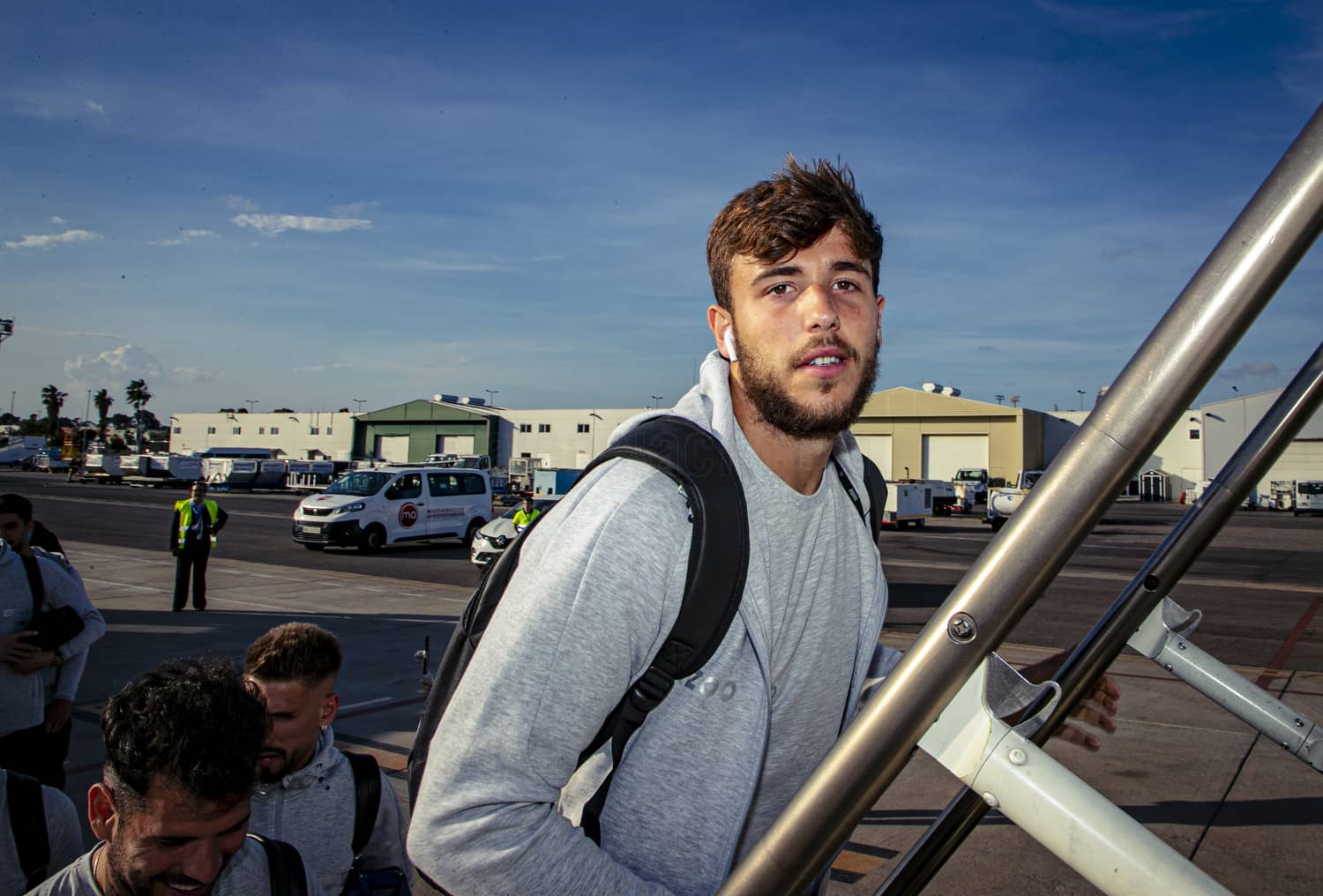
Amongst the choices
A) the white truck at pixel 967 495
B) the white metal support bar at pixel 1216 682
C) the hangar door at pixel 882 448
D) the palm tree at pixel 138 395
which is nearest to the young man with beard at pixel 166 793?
the white metal support bar at pixel 1216 682

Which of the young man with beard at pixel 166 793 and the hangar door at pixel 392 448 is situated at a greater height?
the young man with beard at pixel 166 793

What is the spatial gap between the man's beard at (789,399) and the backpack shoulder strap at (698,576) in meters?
0.24

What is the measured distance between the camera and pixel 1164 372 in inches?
30.0

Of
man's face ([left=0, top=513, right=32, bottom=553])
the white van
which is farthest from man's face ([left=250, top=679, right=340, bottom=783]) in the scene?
the white van

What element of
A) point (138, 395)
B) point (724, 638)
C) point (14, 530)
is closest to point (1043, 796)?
point (724, 638)

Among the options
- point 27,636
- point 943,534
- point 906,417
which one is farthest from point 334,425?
point 27,636

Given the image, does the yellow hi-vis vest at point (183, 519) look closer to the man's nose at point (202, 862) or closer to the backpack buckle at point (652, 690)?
the man's nose at point (202, 862)

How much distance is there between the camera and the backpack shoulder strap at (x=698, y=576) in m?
1.19

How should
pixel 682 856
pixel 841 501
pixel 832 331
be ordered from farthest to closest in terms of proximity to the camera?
pixel 841 501 → pixel 832 331 → pixel 682 856

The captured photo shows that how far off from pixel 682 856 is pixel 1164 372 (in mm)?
893

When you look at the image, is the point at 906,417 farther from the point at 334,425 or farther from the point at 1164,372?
the point at 1164,372

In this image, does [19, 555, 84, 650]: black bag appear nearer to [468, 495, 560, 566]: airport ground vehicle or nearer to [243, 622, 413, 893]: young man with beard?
[243, 622, 413, 893]: young man with beard

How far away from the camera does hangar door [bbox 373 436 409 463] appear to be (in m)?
68.1

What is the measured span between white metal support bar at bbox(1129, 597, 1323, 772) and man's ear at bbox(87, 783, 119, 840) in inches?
73.7
